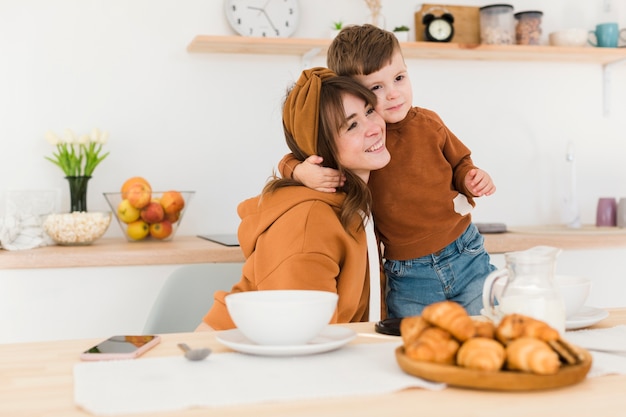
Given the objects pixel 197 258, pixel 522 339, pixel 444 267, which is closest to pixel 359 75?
pixel 444 267

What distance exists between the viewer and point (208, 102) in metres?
2.76

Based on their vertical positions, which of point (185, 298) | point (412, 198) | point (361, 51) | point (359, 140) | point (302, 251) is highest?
point (361, 51)

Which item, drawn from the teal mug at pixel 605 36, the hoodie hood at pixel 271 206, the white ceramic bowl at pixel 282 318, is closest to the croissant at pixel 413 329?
the white ceramic bowl at pixel 282 318

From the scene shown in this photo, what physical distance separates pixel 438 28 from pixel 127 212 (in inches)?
49.6

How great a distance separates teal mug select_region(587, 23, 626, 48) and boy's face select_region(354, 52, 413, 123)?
1.47 meters

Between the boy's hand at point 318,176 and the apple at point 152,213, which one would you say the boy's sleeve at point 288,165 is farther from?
the apple at point 152,213

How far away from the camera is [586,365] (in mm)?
791

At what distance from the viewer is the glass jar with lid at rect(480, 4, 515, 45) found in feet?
9.53

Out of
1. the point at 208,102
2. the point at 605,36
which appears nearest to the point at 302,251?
the point at 208,102

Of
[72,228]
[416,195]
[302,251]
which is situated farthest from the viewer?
[72,228]

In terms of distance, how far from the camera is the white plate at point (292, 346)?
916 mm

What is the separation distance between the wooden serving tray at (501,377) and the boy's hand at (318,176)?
92 centimetres

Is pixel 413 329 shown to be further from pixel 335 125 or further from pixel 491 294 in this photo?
pixel 335 125

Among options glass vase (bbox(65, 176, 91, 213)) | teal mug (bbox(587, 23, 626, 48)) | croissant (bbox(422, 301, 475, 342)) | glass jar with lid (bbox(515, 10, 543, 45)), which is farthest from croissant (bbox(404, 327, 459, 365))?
teal mug (bbox(587, 23, 626, 48))
